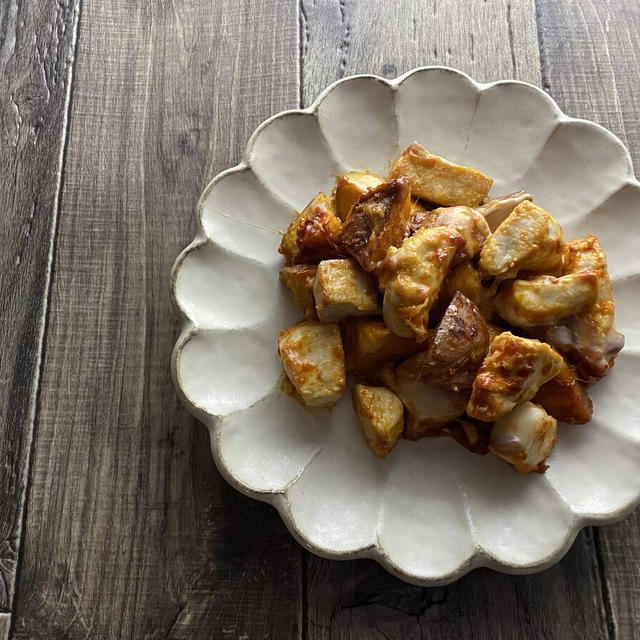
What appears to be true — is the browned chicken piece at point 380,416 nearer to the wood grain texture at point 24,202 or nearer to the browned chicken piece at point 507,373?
the browned chicken piece at point 507,373

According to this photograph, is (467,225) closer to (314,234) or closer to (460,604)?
(314,234)

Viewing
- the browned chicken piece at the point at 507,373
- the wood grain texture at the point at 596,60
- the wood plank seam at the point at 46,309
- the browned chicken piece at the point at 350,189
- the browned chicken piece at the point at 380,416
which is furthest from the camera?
the wood grain texture at the point at 596,60

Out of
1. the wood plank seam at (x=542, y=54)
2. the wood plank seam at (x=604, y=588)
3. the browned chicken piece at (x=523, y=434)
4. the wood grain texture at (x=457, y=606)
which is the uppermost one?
the wood plank seam at (x=542, y=54)

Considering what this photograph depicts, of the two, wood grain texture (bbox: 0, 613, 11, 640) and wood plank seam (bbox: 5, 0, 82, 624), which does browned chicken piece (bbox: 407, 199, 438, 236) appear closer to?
wood plank seam (bbox: 5, 0, 82, 624)

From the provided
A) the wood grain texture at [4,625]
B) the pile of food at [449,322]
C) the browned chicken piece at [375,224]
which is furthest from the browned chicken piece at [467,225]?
the wood grain texture at [4,625]

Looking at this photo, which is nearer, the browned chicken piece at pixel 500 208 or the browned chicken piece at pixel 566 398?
the browned chicken piece at pixel 566 398

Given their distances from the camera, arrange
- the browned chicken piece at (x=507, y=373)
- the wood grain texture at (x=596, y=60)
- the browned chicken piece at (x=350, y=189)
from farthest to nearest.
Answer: the wood grain texture at (x=596, y=60), the browned chicken piece at (x=350, y=189), the browned chicken piece at (x=507, y=373)

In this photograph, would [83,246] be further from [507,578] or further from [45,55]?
[507,578]
